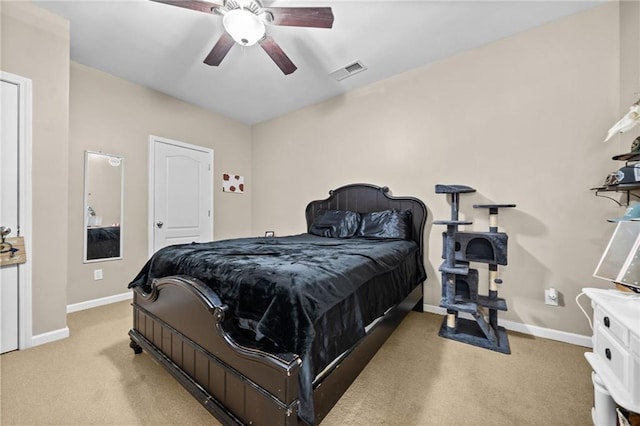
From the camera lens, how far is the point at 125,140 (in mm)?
3252

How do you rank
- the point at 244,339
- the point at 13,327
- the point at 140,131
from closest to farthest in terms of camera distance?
the point at 244,339
the point at 13,327
the point at 140,131

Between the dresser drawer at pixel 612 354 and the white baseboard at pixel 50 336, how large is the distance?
3590 millimetres

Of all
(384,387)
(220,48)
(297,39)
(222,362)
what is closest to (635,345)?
(384,387)

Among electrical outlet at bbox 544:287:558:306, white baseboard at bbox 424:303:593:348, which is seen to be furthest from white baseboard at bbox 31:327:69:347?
electrical outlet at bbox 544:287:558:306

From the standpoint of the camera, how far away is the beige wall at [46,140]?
2.11m

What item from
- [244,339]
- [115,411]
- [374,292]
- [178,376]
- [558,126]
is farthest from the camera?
[558,126]

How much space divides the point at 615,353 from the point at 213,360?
177cm

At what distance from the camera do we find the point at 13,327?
6.71 feet

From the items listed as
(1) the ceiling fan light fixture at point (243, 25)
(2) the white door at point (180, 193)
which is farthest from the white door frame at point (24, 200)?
(1) the ceiling fan light fixture at point (243, 25)

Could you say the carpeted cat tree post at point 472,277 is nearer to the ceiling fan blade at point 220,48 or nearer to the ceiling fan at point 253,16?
the ceiling fan at point 253,16

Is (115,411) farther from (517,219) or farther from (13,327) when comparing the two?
(517,219)

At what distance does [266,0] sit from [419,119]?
188 cm

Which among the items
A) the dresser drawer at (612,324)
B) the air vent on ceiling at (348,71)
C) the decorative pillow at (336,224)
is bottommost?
the dresser drawer at (612,324)

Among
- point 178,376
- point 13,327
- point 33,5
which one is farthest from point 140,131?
point 178,376
